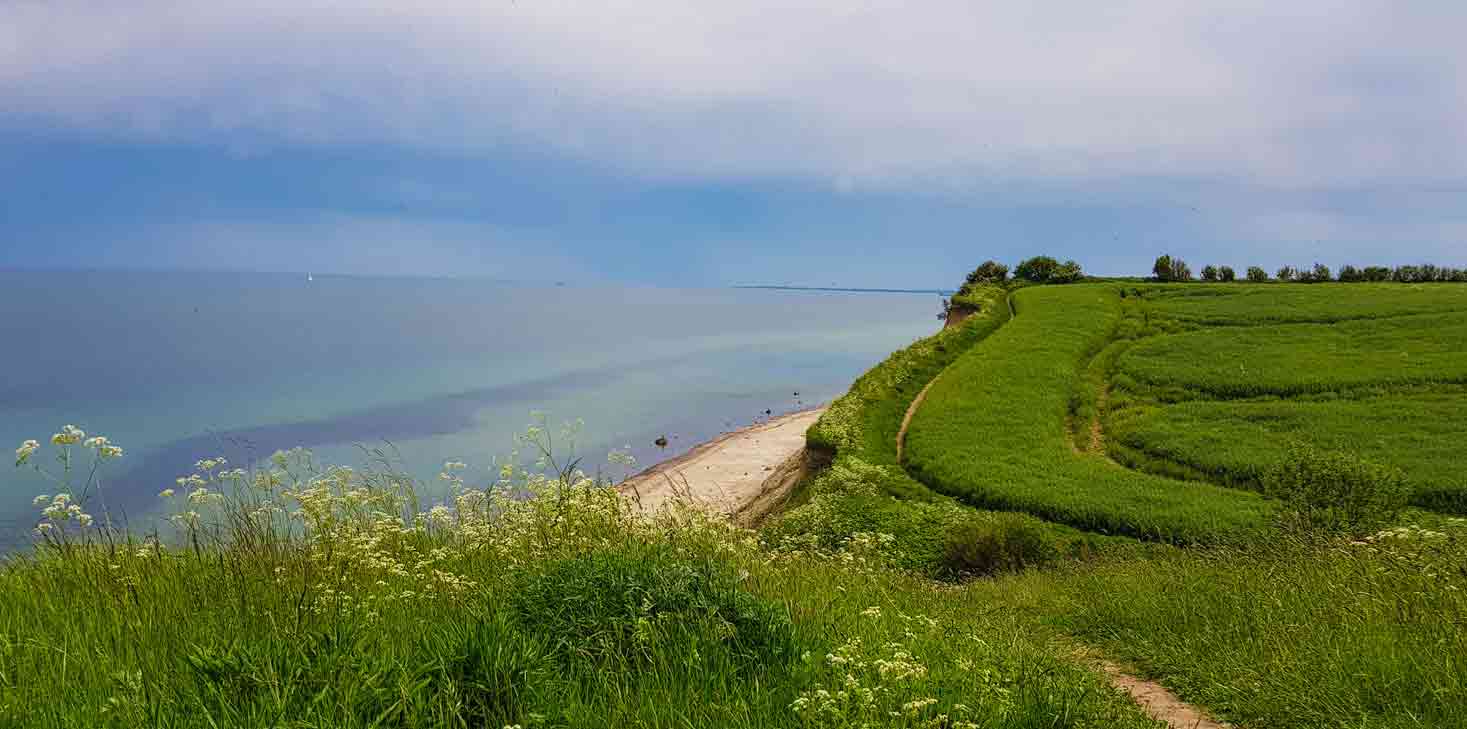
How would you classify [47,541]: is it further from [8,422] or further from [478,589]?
[8,422]

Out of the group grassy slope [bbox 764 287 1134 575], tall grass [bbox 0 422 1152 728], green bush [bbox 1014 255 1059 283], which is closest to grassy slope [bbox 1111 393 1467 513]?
grassy slope [bbox 764 287 1134 575]

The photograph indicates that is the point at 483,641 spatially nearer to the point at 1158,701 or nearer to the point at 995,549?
the point at 1158,701

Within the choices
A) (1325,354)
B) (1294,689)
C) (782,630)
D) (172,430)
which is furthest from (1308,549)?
(172,430)

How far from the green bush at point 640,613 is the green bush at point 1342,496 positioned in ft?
46.8

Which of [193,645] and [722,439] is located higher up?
[193,645]

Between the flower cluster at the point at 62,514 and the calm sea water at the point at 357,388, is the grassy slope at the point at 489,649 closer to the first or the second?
the flower cluster at the point at 62,514

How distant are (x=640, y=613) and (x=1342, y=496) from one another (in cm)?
1657

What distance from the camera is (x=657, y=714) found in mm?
4215

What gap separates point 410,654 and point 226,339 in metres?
126

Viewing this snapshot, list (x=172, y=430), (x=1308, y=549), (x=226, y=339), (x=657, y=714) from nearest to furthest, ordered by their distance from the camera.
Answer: (x=657, y=714), (x=1308, y=549), (x=172, y=430), (x=226, y=339)

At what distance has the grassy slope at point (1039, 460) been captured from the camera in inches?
747

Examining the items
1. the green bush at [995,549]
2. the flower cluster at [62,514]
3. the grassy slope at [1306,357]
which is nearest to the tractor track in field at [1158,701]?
the flower cluster at [62,514]

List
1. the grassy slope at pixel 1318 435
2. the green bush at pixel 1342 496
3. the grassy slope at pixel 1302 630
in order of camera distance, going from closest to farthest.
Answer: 1. the grassy slope at pixel 1302 630
2. the green bush at pixel 1342 496
3. the grassy slope at pixel 1318 435

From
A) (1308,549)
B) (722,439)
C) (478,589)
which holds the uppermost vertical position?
(478,589)
